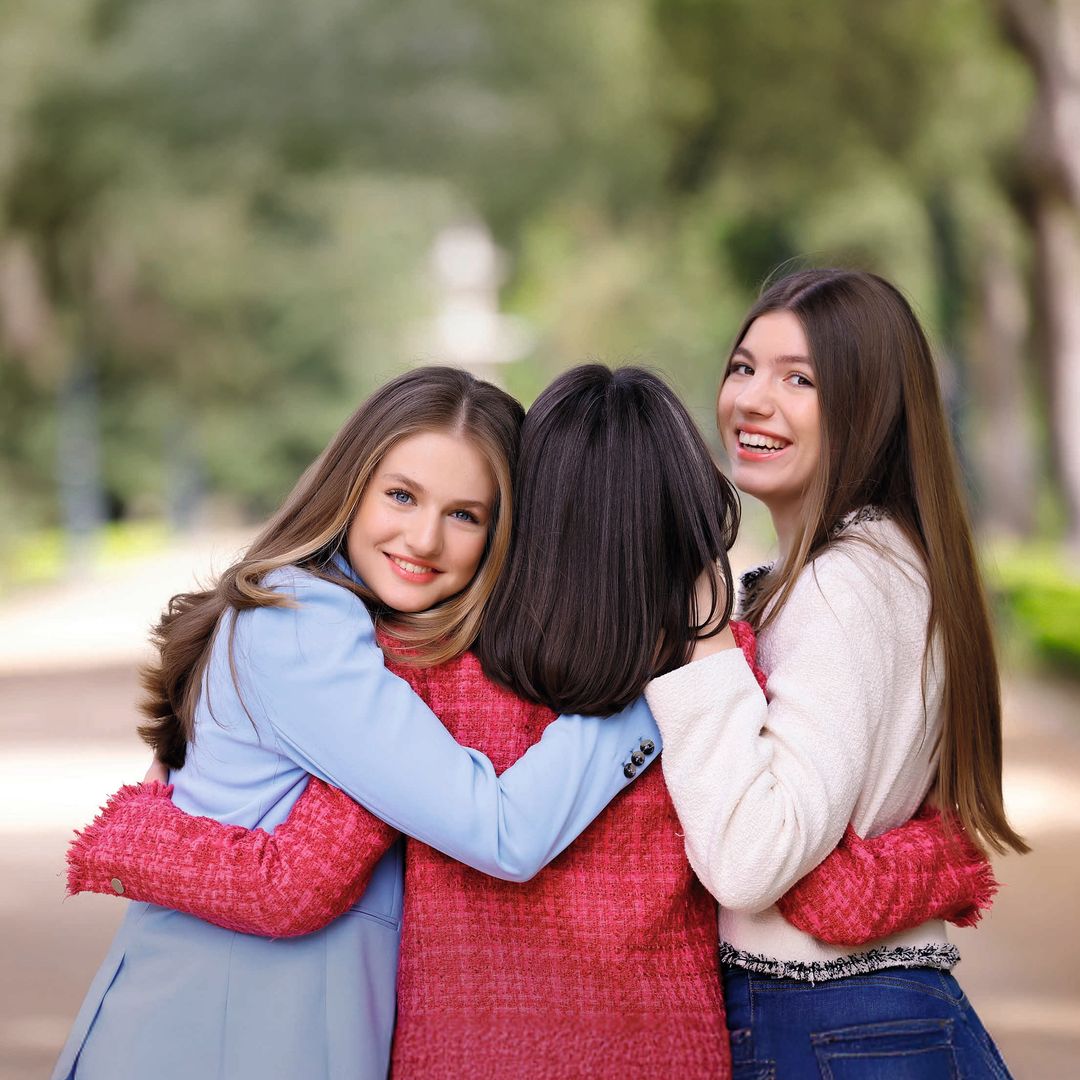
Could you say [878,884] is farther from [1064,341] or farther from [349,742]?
[1064,341]

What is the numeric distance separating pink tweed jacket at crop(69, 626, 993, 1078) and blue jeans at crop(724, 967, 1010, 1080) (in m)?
0.09

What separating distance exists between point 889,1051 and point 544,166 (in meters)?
18.2

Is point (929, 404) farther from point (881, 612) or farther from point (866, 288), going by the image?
point (881, 612)

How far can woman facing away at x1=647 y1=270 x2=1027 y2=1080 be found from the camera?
2.05 metres

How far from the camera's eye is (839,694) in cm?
214

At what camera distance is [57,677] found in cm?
1303

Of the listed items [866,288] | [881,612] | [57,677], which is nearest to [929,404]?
[866,288]

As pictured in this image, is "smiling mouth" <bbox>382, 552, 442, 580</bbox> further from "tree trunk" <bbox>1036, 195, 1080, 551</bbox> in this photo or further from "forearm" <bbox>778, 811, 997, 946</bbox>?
"tree trunk" <bbox>1036, 195, 1080, 551</bbox>

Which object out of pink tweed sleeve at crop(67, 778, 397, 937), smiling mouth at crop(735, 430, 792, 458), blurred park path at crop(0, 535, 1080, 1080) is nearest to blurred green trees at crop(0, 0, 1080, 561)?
blurred park path at crop(0, 535, 1080, 1080)

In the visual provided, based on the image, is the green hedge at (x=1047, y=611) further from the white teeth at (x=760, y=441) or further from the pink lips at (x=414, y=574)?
the pink lips at (x=414, y=574)

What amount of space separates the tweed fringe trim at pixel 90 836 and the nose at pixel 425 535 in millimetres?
530

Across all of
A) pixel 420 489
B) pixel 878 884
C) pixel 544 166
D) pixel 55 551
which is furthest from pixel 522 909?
pixel 55 551

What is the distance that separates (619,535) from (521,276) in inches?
1398

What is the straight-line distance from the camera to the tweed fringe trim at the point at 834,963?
2.18 metres
